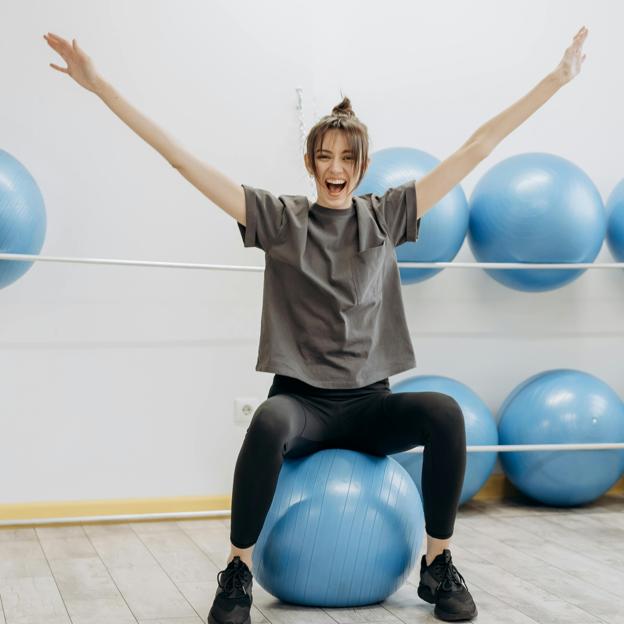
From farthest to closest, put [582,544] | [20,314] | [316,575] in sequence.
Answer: [20,314] → [582,544] → [316,575]

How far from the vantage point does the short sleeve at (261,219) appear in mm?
2145

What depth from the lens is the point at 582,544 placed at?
9.22ft

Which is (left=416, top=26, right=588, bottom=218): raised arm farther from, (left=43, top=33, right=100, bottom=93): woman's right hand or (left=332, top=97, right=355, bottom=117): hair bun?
(left=43, top=33, right=100, bottom=93): woman's right hand

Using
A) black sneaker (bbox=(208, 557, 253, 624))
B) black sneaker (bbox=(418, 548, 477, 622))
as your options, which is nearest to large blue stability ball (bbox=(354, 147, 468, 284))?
black sneaker (bbox=(418, 548, 477, 622))

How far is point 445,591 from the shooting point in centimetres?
207

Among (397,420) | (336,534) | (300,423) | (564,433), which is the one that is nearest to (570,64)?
(397,420)

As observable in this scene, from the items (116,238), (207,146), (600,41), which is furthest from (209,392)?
(600,41)

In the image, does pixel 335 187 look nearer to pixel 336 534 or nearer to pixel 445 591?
pixel 336 534

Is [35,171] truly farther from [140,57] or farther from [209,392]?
[209,392]

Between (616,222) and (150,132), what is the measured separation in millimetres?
1888

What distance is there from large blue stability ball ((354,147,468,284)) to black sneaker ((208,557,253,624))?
1.35 meters

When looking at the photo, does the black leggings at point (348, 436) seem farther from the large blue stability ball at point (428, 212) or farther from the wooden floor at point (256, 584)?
the large blue stability ball at point (428, 212)

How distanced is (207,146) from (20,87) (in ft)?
2.06

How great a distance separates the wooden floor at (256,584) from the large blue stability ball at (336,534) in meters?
0.06
